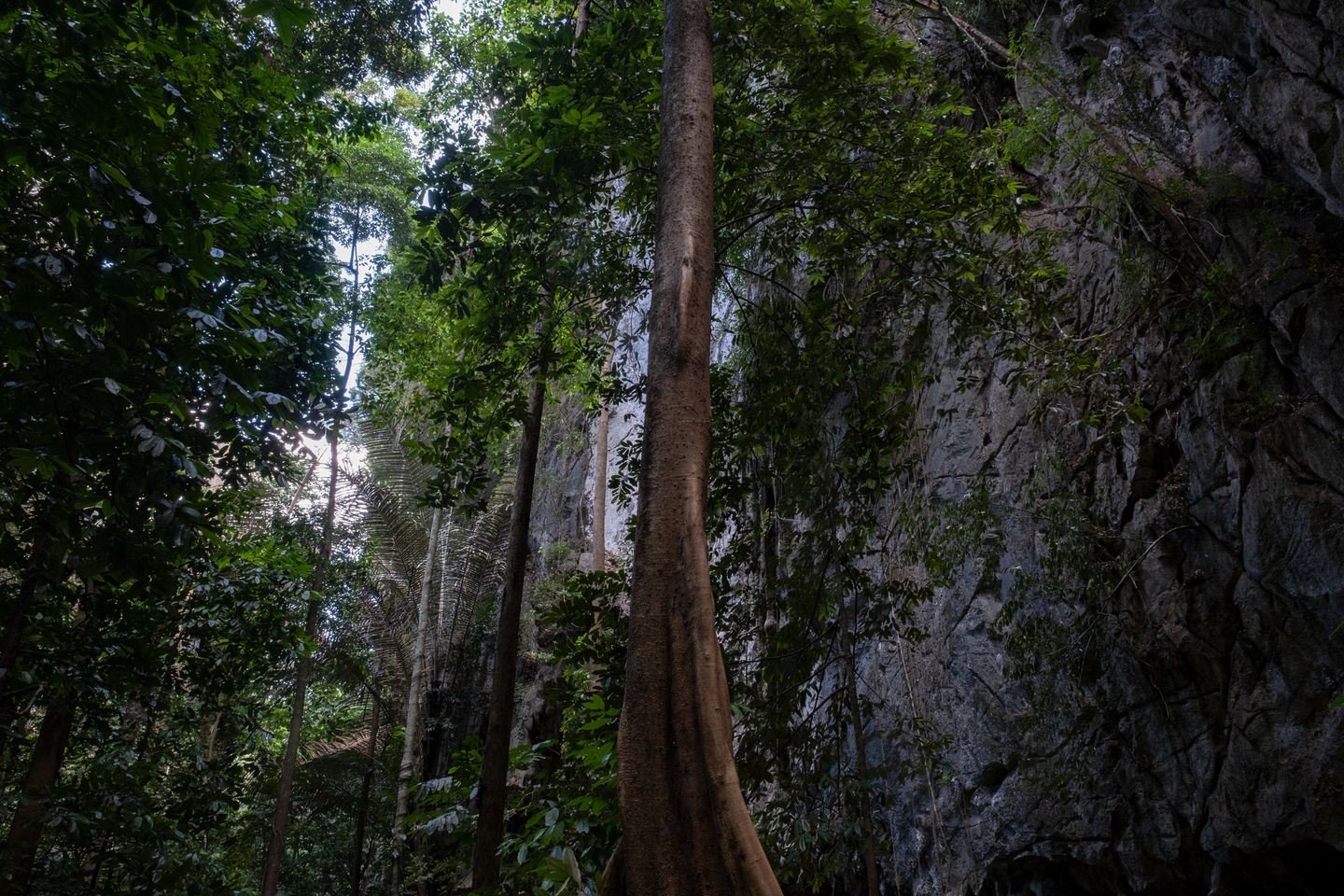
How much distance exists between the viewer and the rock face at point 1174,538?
4652mm

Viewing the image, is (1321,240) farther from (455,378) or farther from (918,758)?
(455,378)

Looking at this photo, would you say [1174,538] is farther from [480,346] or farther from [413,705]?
[413,705]

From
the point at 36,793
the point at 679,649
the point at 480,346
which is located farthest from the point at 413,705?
the point at 679,649

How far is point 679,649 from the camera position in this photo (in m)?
2.58

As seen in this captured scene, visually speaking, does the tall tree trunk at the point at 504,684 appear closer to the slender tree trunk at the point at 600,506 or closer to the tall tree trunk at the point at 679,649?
the tall tree trunk at the point at 679,649

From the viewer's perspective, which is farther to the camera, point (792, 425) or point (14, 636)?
point (792, 425)

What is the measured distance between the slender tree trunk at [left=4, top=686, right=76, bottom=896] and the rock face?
544cm

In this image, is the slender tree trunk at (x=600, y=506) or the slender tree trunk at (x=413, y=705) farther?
the slender tree trunk at (x=600, y=506)

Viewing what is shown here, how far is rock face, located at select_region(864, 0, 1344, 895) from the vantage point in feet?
15.3

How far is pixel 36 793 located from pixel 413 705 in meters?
6.91

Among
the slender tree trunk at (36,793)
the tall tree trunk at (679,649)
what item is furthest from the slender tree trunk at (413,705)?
the tall tree trunk at (679,649)

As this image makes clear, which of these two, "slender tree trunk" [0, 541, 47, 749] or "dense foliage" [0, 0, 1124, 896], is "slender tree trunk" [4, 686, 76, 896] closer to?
"dense foliage" [0, 0, 1124, 896]

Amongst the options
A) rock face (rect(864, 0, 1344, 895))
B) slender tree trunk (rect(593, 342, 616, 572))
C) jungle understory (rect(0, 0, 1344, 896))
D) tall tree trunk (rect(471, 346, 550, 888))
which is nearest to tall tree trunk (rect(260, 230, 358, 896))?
jungle understory (rect(0, 0, 1344, 896))

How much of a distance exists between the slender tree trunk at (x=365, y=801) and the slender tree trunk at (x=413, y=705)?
0.92 meters
